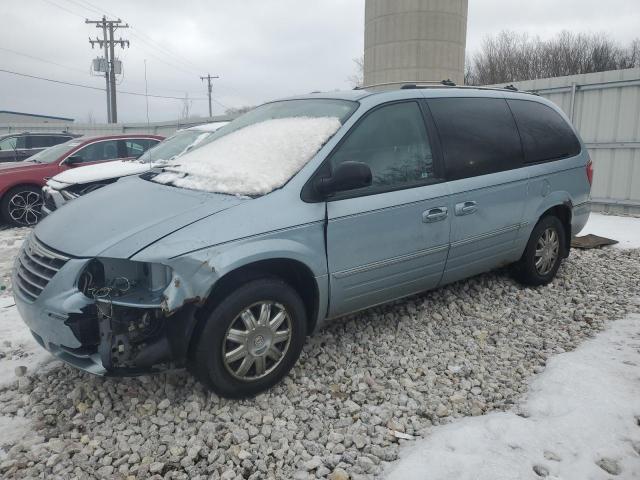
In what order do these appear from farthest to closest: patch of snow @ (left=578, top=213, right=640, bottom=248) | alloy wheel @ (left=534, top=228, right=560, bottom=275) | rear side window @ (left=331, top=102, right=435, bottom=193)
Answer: patch of snow @ (left=578, top=213, right=640, bottom=248) → alloy wheel @ (left=534, top=228, right=560, bottom=275) → rear side window @ (left=331, top=102, right=435, bottom=193)

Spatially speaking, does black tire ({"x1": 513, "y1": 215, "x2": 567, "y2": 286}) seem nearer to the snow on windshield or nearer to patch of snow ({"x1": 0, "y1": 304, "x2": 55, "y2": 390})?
the snow on windshield

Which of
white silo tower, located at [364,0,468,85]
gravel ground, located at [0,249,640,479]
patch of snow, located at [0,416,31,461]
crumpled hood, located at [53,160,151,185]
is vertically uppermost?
white silo tower, located at [364,0,468,85]

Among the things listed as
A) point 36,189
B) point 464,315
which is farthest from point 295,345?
point 36,189

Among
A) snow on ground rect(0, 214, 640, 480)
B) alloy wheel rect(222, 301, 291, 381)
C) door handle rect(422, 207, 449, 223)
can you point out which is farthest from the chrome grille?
door handle rect(422, 207, 449, 223)

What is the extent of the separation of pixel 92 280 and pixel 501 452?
2298 millimetres

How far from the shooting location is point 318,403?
10.0ft

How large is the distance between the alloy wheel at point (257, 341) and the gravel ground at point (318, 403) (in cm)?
22

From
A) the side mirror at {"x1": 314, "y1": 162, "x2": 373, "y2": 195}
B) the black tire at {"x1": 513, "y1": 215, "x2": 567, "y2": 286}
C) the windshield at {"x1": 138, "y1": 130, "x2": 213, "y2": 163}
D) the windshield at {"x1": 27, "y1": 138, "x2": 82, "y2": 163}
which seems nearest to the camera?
the side mirror at {"x1": 314, "y1": 162, "x2": 373, "y2": 195}

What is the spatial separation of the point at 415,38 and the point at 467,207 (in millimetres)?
15971

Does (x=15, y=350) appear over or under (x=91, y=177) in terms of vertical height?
under

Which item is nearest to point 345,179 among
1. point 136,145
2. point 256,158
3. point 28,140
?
point 256,158

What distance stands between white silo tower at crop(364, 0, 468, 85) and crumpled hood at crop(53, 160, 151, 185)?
13099mm

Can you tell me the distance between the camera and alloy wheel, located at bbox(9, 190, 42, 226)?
28.6ft

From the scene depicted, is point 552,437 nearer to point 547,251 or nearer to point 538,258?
point 538,258
